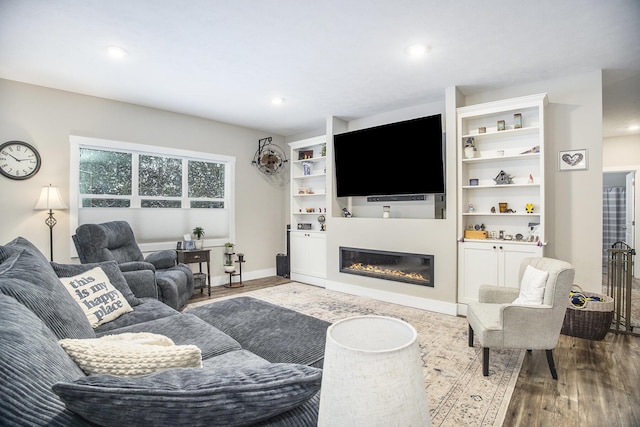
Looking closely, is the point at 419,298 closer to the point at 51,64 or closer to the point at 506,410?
the point at 506,410

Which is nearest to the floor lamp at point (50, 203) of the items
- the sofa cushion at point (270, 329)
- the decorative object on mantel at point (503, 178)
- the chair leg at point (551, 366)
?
the sofa cushion at point (270, 329)

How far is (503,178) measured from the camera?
12.1 ft

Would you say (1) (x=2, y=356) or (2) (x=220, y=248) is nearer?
(1) (x=2, y=356)

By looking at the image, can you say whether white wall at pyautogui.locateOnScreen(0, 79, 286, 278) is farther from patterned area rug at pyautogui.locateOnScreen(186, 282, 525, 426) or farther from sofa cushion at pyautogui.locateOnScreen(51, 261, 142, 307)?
sofa cushion at pyautogui.locateOnScreen(51, 261, 142, 307)

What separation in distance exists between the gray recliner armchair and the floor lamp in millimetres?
528

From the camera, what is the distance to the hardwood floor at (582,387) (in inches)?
73.9

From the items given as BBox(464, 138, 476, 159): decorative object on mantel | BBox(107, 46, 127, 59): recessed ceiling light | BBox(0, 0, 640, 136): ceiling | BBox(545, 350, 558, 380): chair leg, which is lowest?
BBox(545, 350, 558, 380): chair leg

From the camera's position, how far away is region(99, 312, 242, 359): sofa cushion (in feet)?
5.39

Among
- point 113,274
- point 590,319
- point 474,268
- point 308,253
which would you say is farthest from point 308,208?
point 590,319

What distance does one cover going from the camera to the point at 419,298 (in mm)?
4098

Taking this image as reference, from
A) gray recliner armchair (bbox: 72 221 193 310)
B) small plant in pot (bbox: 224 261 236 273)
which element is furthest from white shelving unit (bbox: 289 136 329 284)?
gray recliner armchair (bbox: 72 221 193 310)

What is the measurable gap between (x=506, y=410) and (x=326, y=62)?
3099 millimetres

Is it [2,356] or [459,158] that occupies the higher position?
[459,158]

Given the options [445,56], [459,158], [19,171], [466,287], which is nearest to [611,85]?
[459,158]
